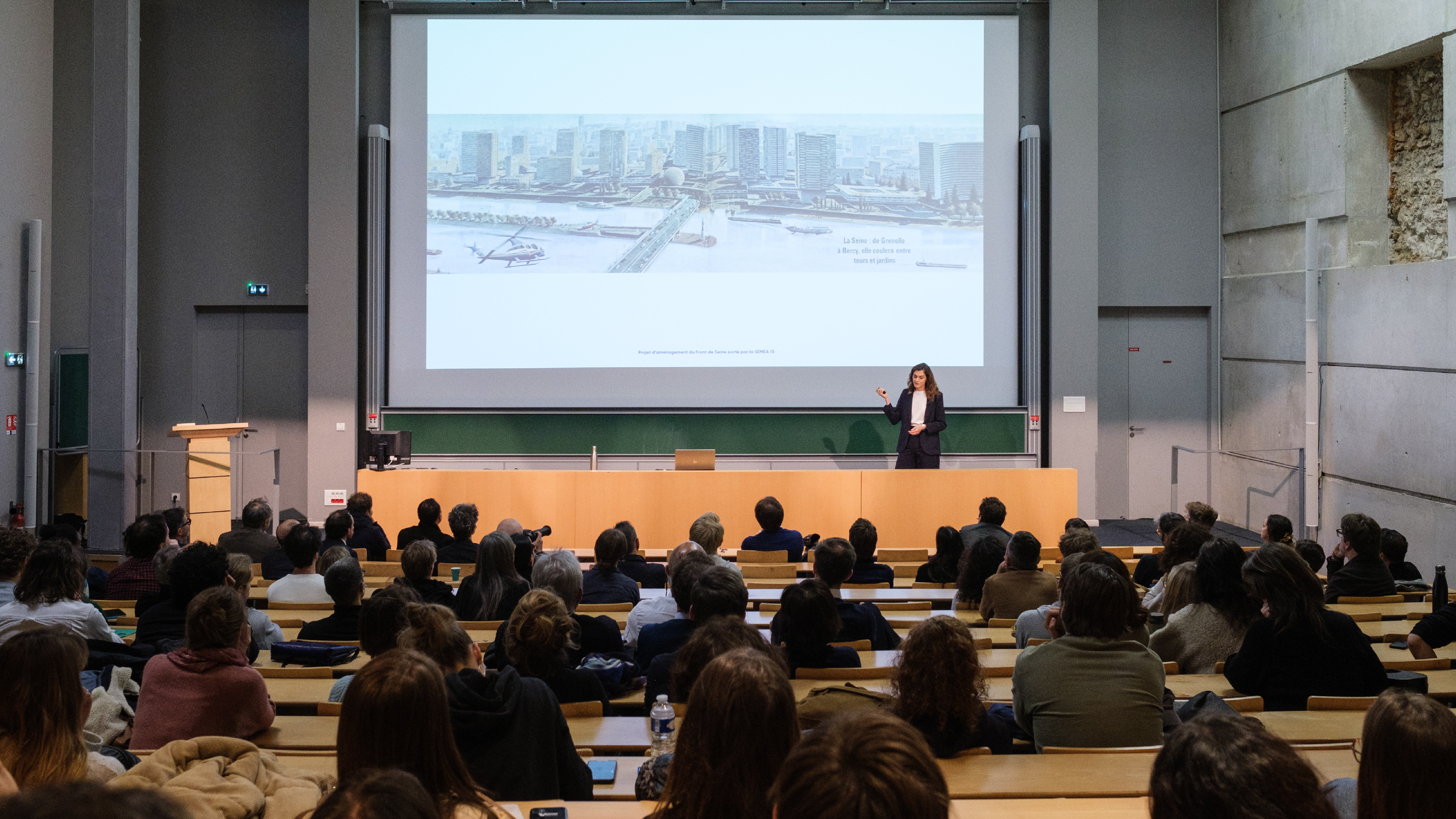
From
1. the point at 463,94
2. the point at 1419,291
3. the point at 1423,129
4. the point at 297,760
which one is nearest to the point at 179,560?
the point at 297,760

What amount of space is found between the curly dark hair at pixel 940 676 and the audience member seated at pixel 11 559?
368cm

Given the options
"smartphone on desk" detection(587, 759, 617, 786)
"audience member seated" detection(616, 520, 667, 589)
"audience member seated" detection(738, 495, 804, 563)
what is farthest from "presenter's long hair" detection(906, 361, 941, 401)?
"smartphone on desk" detection(587, 759, 617, 786)

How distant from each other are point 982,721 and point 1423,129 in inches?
320

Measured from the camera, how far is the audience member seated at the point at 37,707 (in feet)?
6.90

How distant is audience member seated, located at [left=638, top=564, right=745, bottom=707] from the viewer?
3467 millimetres

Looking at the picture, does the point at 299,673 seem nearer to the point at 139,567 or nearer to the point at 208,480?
the point at 139,567

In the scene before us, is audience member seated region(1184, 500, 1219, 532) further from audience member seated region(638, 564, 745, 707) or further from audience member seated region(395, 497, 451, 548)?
audience member seated region(395, 497, 451, 548)

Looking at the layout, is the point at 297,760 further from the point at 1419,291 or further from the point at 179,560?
the point at 1419,291

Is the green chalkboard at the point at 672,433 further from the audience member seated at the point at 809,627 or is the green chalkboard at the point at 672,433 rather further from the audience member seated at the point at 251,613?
the audience member seated at the point at 809,627

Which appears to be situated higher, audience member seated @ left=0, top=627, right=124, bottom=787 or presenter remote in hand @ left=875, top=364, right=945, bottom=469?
presenter remote in hand @ left=875, top=364, right=945, bottom=469

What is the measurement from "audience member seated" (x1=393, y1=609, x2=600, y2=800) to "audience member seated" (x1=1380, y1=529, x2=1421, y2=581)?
14.8ft

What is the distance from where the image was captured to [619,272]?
33.5 feet

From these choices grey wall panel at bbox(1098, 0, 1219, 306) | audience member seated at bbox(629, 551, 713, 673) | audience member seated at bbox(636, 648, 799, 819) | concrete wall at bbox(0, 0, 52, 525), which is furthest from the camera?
grey wall panel at bbox(1098, 0, 1219, 306)

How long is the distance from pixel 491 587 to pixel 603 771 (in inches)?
85.4
